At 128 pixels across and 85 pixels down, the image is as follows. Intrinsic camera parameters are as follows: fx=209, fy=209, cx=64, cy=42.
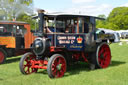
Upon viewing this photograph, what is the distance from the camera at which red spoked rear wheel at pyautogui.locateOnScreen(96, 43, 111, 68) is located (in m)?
8.31

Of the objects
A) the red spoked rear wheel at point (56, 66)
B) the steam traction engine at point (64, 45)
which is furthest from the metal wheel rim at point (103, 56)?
the red spoked rear wheel at point (56, 66)

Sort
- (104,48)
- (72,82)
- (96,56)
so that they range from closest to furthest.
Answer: (72,82)
(96,56)
(104,48)

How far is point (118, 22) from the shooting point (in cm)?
6375

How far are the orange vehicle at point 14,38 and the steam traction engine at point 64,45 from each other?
12.5 ft

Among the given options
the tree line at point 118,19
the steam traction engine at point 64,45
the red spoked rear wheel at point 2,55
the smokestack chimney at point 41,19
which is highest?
the tree line at point 118,19

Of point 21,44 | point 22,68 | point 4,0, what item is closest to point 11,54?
point 21,44

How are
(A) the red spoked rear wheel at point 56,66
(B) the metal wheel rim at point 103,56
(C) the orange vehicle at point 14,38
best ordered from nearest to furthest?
(A) the red spoked rear wheel at point 56,66, (B) the metal wheel rim at point 103,56, (C) the orange vehicle at point 14,38

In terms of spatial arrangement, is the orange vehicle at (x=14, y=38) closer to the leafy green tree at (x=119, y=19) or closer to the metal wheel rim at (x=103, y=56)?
the metal wheel rim at (x=103, y=56)

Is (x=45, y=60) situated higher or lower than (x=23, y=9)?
lower

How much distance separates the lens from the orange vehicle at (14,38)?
442 inches

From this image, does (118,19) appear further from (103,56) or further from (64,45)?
(64,45)

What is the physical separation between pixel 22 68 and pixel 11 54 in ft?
15.5

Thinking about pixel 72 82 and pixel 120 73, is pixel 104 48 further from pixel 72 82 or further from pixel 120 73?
pixel 72 82

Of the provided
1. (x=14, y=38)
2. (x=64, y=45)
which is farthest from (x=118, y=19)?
(x=64, y=45)
